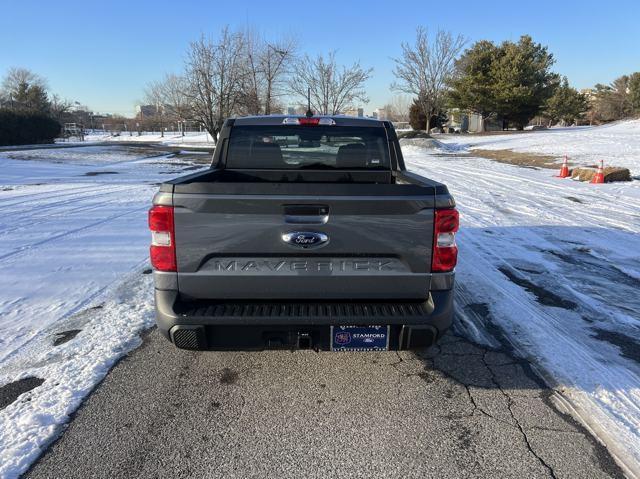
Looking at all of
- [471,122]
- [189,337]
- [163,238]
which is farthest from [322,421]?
[471,122]

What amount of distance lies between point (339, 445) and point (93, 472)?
1.36 meters

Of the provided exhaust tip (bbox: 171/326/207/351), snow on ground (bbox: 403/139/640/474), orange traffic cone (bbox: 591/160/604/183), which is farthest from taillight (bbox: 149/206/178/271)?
orange traffic cone (bbox: 591/160/604/183)

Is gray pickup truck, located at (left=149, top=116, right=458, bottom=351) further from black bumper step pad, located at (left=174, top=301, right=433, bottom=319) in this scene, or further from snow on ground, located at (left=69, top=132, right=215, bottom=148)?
snow on ground, located at (left=69, top=132, right=215, bottom=148)

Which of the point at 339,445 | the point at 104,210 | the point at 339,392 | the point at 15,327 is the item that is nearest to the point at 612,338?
the point at 339,392

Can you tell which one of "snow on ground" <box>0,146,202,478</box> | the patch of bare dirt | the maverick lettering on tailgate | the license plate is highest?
the maverick lettering on tailgate

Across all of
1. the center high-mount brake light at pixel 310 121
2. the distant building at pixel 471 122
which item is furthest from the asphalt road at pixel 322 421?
the distant building at pixel 471 122

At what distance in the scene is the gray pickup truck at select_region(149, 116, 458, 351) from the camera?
107 inches

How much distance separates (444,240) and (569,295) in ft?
9.44

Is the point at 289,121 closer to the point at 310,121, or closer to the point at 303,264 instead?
the point at 310,121

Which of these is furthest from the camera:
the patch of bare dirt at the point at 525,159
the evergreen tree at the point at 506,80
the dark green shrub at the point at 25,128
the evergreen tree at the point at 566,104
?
the evergreen tree at the point at 566,104

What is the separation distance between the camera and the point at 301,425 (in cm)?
279

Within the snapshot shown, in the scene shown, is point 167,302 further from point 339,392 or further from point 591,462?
point 591,462

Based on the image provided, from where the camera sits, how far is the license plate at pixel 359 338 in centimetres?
283

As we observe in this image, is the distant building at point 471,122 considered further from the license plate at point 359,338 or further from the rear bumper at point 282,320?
the license plate at point 359,338
